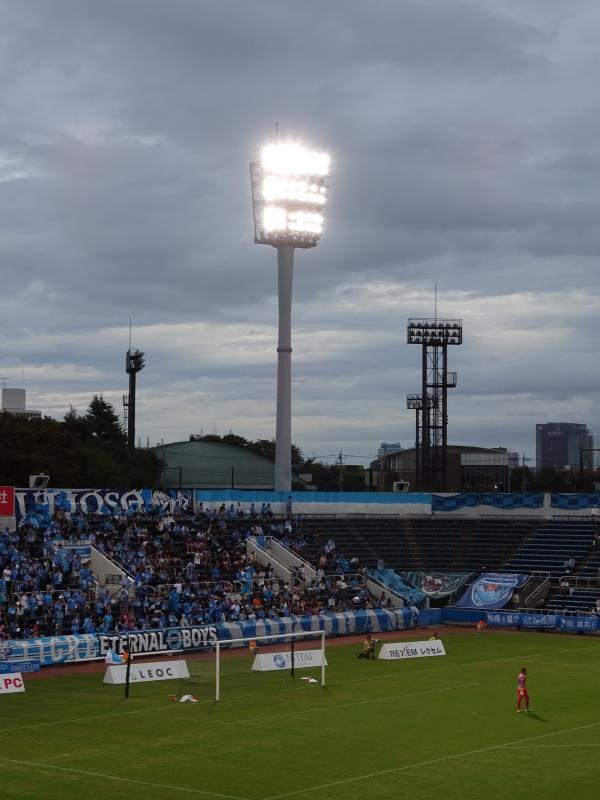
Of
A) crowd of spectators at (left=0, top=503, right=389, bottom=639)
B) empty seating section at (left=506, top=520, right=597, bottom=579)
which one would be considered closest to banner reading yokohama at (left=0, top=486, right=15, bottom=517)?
crowd of spectators at (left=0, top=503, right=389, bottom=639)

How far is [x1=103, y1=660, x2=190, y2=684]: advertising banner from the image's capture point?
46875mm

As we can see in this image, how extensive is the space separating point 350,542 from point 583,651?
25221 millimetres

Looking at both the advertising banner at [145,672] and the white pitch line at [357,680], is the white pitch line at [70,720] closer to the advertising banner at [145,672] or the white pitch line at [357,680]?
the white pitch line at [357,680]

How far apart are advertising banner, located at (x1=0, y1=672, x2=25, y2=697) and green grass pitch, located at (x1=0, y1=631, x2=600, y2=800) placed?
2.20 feet

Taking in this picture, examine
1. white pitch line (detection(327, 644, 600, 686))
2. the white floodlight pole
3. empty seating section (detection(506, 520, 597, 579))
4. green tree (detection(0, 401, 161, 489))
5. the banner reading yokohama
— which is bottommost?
white pitch line (detection(327, 644, 600, 686))

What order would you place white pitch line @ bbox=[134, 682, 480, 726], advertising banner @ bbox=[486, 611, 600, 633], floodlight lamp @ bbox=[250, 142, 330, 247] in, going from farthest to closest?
floodlight lamp @ bbox=[250, 142, 330, 247]
advertising banner @ bbox=[486, 611, 600, 633]
white pitch line @ bbox=[134, 682, 480, 726]

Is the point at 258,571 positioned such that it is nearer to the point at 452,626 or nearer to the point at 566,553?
the point at 452,626

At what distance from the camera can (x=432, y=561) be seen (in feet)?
270

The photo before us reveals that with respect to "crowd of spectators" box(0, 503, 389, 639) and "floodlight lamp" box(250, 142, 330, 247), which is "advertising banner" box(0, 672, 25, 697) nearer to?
"crowd of spectators" box(0, 503, 389, 639)

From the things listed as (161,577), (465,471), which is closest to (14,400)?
(465,471)

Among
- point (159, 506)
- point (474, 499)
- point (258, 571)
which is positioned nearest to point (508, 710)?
point (258, 571)

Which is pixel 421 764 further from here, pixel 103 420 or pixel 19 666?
pixel 103 420

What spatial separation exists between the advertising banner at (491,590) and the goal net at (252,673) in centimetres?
2658

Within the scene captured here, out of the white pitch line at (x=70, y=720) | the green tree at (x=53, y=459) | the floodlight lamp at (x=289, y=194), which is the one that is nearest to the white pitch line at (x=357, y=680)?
the white pitch line at (x=70, y=720)
